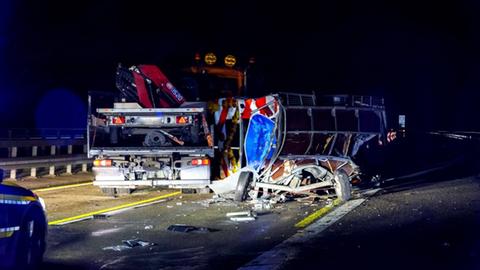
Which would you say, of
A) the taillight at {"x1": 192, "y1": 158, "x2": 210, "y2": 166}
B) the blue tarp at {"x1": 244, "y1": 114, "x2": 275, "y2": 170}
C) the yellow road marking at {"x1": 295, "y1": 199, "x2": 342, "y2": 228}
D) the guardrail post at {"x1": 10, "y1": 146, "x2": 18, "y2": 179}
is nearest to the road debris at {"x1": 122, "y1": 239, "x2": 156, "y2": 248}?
the yellow road marking at {"x1": 295, "y1": 199, "x2": 342, "y2": 228}

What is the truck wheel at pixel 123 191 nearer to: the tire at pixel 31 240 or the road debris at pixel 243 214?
the road debris at pixel 243 214

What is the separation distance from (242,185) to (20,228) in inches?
266

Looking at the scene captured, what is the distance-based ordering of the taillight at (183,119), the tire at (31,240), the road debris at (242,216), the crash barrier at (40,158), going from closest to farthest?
the tire at (31,240), the road debris at (242,216), the taillight at (183,119), the crash barrier at (40,158)

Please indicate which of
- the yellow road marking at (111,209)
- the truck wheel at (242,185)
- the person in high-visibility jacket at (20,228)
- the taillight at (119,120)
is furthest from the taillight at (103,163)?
the person in high-visibility jacket at (20,228)

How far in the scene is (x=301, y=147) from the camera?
13203 millimetres

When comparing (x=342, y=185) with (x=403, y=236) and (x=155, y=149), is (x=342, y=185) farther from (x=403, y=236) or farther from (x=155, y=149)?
(x=155, y=149)

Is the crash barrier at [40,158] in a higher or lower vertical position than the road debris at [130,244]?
higher

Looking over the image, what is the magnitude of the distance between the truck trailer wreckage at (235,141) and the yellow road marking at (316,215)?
1.08 ft

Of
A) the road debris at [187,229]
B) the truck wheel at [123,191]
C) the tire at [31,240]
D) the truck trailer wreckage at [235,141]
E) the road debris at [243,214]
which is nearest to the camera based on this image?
the tire at [31,240]

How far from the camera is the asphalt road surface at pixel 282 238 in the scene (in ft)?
25.1

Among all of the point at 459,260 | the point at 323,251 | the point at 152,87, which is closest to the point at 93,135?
the point at 152,87

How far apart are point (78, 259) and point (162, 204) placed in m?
5.27

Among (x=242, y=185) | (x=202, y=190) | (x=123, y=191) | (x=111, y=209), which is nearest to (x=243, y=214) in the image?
(x=242, y=185)

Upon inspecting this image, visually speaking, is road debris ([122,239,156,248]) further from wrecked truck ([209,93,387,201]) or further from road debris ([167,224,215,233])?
wrecked truck ([209,93,387,201])
